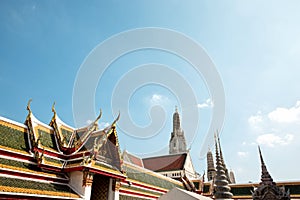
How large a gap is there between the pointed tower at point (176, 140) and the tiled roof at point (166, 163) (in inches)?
631

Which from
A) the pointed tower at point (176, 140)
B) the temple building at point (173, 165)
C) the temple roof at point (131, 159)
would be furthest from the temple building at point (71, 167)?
the pointed tower at point (176, 140)

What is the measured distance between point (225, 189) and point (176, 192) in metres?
5.15

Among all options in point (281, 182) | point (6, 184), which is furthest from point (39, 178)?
point (281, 182)

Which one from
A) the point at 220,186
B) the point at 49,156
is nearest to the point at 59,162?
the point at 49,156

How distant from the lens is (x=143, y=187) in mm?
17891

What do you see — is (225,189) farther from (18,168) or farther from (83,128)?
(18,168)

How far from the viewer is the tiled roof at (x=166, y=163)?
37.0 meters

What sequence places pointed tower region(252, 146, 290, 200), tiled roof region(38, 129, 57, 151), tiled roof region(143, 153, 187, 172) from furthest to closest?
1. tiled roof region(143, 153, 187, 172)
2. pointed tower region(252, 146, 290, 200)
3. tiled roof region(38, 129, 57, 151)

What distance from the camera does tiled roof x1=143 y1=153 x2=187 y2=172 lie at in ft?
121

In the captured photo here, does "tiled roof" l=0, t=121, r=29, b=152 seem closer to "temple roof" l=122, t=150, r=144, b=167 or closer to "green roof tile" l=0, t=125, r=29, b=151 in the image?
"green roof tile" l=0, t=125, r=29, b=151

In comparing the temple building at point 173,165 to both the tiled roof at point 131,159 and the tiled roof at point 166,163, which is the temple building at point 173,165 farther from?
the tiled roof at point 131,159

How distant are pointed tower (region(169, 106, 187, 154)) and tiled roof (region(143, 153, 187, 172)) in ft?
52.6

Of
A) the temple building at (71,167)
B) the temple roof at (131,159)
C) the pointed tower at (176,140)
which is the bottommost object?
the temple building at (71,167)

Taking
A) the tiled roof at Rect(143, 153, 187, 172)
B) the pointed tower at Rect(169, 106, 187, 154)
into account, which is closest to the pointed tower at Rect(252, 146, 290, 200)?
the tiled roof at Rect(143, 153, 187, 172)
